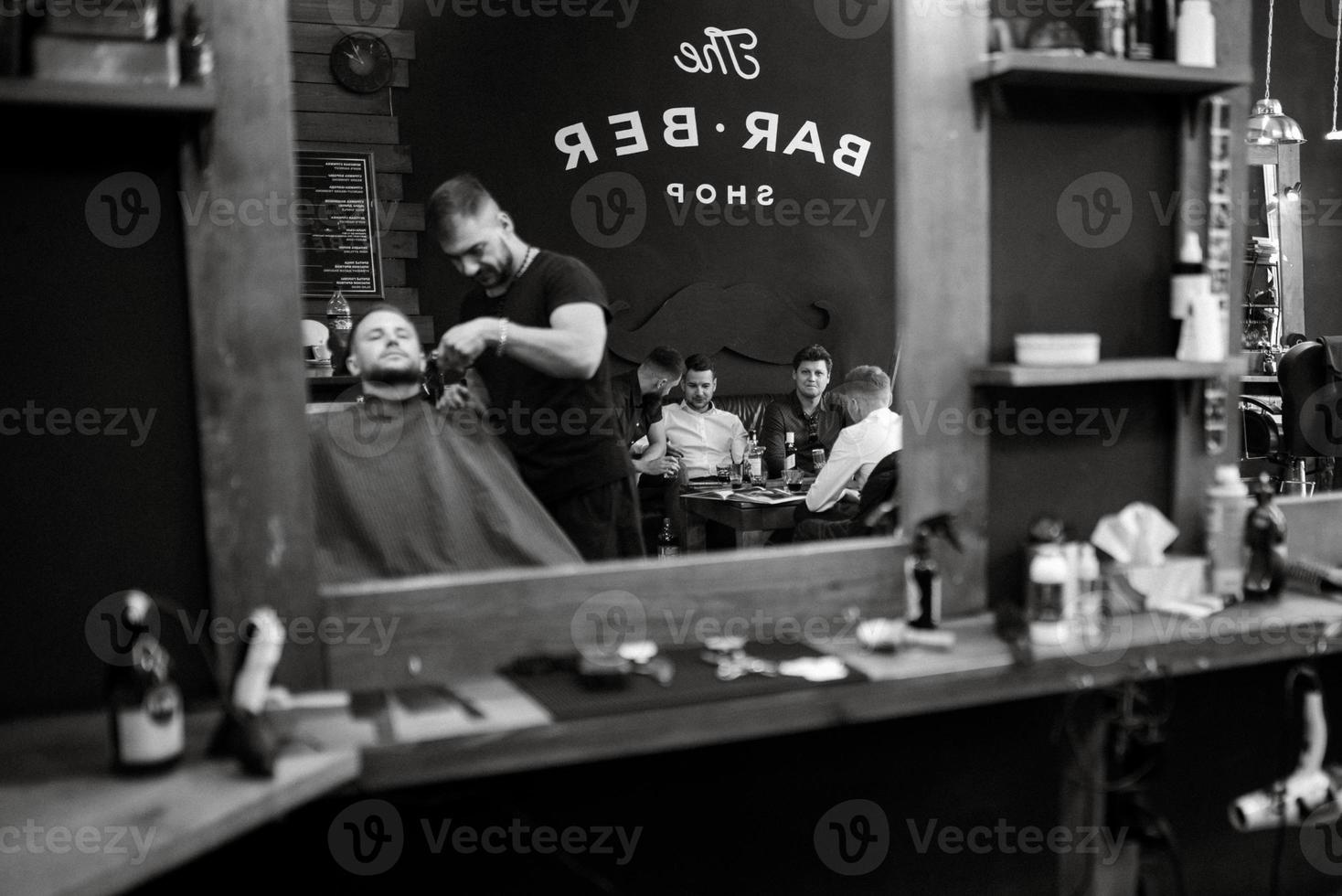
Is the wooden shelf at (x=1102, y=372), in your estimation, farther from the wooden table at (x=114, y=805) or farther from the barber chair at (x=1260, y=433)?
the barber chair at (x=1260, y=433)

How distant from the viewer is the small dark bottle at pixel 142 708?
154 centimetres

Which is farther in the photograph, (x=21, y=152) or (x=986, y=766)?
(x=986, y=766)

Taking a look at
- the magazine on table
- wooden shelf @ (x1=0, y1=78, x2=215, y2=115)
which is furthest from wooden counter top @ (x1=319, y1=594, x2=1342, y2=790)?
the magazine on table

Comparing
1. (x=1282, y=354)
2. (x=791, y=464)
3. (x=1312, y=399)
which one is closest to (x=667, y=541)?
(x=791, y=464)

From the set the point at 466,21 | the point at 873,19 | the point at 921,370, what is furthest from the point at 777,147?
the point at 921,370

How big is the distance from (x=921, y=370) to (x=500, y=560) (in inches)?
34.9

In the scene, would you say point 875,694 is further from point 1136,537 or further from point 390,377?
point 390,377

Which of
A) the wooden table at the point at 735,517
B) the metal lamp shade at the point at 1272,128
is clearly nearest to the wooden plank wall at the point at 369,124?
the wooden table at the point at 735,517

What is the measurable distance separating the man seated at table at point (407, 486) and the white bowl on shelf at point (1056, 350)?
1001mm

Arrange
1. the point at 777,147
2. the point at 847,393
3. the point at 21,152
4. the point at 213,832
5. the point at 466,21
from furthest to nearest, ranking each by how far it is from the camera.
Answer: the point at 777,147
the point at 466,21
the point at 847,393
the point at 21,152
the point at 213,832

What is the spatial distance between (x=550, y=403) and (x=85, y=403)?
Answer: 124 centimetres

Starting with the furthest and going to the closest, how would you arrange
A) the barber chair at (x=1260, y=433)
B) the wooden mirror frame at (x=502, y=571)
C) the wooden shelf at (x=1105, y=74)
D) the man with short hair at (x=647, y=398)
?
the barber chair at (x=1260, y=433), the man with short hair at (x=647, y=398), the wooden shelf at (x=1105, y=74), the wooden mirror frame at (x=502, y=571)

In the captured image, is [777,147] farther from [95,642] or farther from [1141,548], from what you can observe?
[95,642]

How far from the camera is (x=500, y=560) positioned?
2.31m
